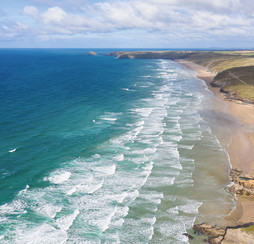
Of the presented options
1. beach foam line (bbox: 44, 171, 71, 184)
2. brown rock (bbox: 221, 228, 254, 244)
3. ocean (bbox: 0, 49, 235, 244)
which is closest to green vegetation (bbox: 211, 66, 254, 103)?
ocean (bbox: 0, 49, 235, 244)

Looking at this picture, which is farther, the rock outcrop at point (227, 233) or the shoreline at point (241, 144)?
the shoreline at point (241, 144)

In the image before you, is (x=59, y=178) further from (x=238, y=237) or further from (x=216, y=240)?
(x=238, y=237)

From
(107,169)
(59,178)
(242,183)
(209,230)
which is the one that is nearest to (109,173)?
(107,169)

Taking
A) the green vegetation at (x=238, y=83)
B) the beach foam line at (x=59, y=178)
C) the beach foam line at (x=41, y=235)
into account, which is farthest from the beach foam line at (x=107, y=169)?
the green vegetation at (x=238, y=83)

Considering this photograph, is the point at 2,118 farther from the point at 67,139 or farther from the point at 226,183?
the point at 226,183

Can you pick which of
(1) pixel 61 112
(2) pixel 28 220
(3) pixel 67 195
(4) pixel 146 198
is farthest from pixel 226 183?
(1) pixel 61 112

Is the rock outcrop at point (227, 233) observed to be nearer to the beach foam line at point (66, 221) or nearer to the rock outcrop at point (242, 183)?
the rock outcrop at point (242, 183)

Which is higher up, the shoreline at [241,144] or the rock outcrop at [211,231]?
the shoreline at [241,144]

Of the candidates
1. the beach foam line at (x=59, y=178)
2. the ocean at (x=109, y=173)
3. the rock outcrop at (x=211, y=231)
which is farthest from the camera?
the beach foam line at (x=59, y=178)
